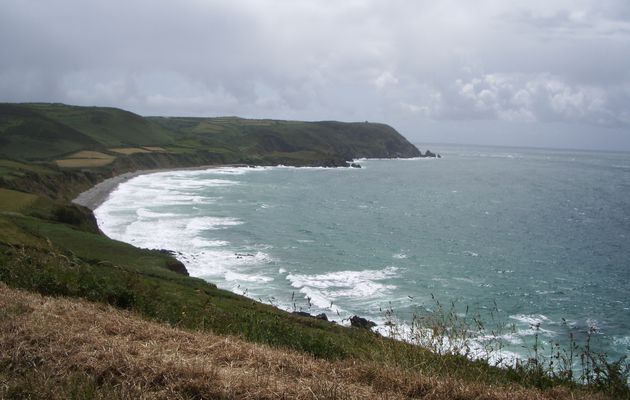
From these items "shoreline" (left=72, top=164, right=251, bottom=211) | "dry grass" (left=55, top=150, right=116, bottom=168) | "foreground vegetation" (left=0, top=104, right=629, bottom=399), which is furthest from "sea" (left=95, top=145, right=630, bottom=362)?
"dry grass" (left=55, top=150, right=116, bottom=168)

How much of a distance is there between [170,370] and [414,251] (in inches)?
1838

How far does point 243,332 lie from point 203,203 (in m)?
71.5

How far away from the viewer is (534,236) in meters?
59.4

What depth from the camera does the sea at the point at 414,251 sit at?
3098 cm

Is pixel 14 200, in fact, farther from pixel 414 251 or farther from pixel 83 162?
pixel 83 162

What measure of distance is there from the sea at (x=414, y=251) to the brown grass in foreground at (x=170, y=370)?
262cm

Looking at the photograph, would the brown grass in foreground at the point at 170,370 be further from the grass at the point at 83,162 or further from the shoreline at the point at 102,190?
the grass at the point at 83,162

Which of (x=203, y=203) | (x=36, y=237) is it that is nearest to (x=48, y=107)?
(x=203, y=203)

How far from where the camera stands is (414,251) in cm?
5053

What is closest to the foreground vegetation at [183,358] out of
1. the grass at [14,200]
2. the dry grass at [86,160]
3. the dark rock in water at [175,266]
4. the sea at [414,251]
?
the sea at [414,251]

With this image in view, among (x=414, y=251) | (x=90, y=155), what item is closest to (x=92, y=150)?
(x=90, y=155)

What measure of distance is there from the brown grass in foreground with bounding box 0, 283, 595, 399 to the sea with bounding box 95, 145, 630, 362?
8.60 feet

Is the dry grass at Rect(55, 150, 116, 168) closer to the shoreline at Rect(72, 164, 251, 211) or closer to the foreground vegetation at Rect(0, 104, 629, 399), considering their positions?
the shoreline at Rect(72, 164, 251, 211)

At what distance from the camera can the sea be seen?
3098 centimetres
